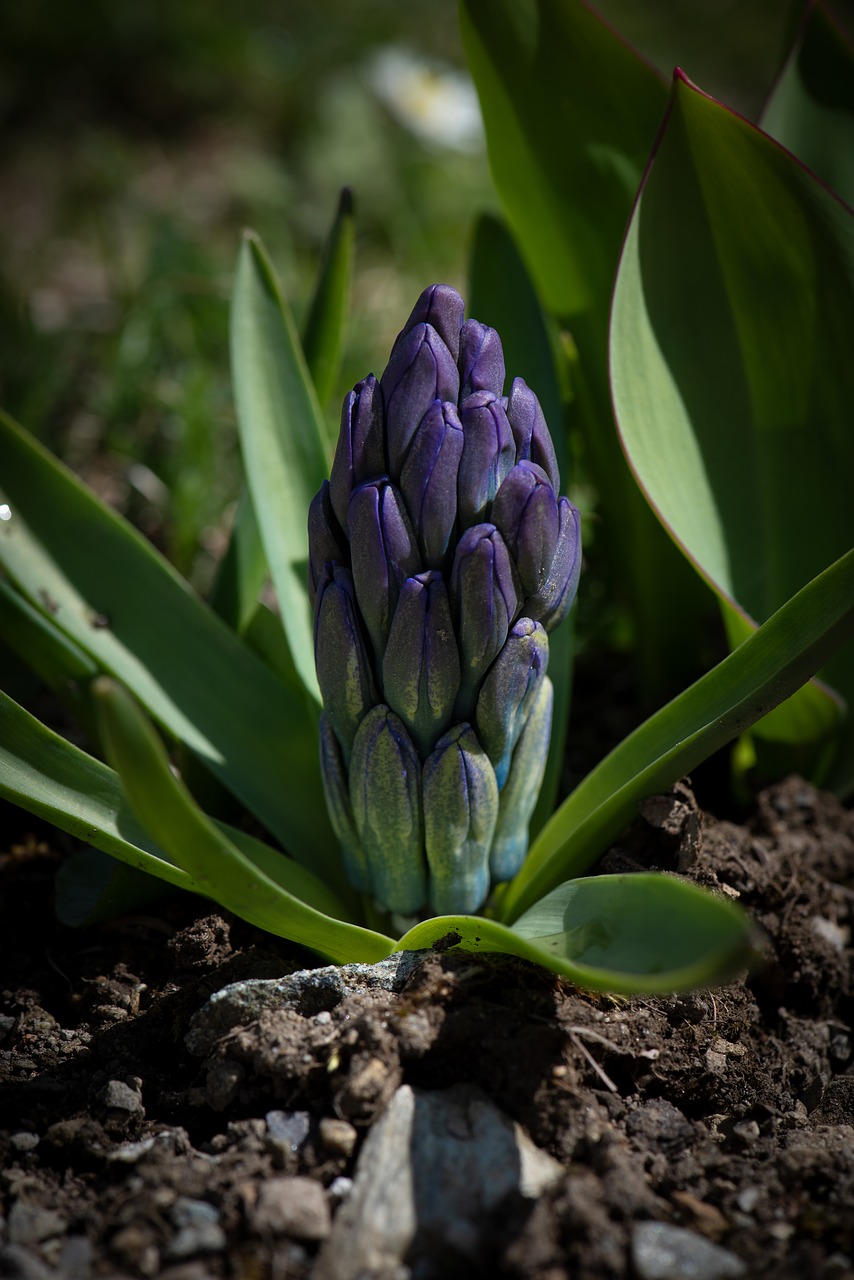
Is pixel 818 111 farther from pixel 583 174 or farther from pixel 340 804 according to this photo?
pixel 340 804

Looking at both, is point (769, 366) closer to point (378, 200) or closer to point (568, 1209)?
point (568, 1209)

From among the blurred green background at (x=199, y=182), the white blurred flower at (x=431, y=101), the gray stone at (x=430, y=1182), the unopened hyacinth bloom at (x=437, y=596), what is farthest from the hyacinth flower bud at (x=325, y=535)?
the white blurred flower at (x=431, y=101)

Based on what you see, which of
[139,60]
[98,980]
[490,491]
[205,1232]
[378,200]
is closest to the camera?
[205,1232]

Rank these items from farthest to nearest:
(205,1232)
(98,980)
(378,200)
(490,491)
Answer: (378,200), (98,980), (490,491), (205,1232)

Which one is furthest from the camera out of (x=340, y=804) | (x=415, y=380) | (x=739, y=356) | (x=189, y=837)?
(x=739, y=356)

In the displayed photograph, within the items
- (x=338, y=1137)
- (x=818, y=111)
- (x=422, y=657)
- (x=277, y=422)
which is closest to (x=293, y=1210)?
(x=338, y=1137)

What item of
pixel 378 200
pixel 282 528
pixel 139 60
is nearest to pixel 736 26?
pixel 378 200

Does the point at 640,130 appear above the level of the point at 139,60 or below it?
above
